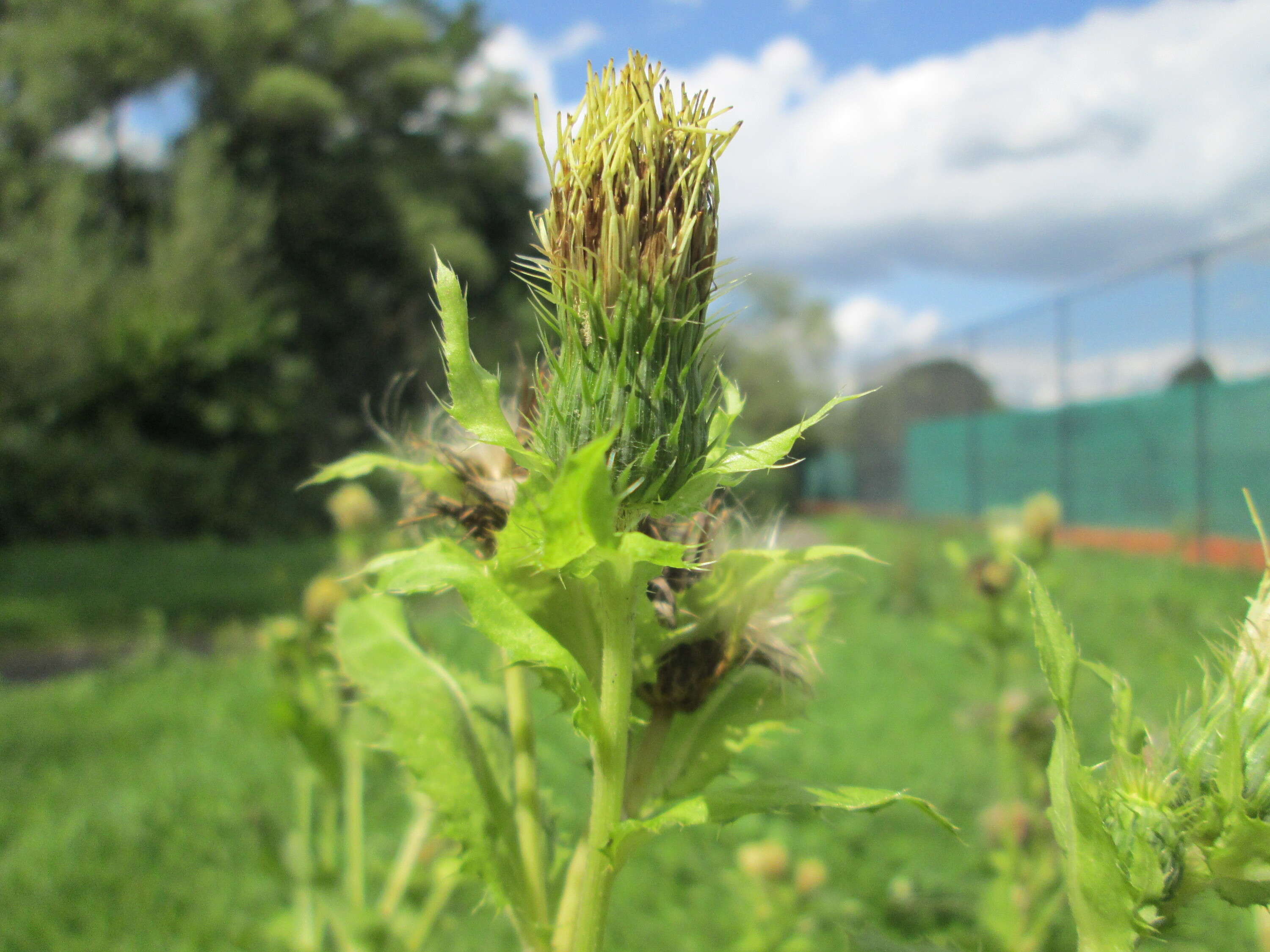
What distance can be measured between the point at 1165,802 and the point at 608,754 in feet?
1.58

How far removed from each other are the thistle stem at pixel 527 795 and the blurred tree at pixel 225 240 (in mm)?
13156

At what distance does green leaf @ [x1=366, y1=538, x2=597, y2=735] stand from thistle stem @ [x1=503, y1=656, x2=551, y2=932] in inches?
9.4

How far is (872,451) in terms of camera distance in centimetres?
2155

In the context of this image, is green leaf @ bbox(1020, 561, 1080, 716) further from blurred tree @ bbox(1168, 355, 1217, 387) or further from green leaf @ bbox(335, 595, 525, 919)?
blurred tree @ bbox(1168, 355, 1217, 387)

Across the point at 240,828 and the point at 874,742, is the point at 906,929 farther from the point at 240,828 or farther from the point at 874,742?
the point at 240,828

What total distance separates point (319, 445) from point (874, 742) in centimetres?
1975

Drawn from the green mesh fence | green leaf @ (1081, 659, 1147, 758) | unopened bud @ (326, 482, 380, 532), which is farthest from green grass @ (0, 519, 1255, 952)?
the green mesh fence

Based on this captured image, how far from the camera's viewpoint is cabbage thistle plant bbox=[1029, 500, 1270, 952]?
0.68m

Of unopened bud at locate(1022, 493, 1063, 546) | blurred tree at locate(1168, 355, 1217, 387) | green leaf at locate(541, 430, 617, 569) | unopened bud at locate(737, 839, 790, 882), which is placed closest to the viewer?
green leaf at locate(541, 430, 617, 569)

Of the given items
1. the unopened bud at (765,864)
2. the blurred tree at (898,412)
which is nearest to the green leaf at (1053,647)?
the unopened bud at (765,864)

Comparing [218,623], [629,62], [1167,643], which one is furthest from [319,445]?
[629,62]

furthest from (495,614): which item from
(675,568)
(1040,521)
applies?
(1040,521)

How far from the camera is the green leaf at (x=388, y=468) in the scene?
34.0 inches

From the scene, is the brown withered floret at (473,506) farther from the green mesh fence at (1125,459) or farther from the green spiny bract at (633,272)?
the green mesh fence at (1125,459)
